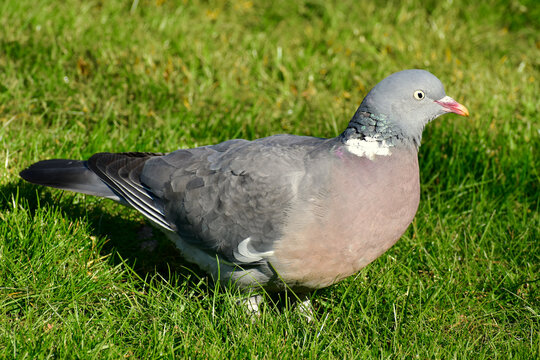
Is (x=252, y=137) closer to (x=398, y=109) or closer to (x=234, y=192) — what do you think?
(x=234, y=192)

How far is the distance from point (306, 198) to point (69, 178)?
142 cm

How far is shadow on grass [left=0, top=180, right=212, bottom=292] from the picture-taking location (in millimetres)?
3680

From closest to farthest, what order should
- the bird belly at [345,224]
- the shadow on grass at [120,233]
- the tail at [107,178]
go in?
the bird belly at [345,224] → the tail at [107,178] → the shadow on grass at [120,233]

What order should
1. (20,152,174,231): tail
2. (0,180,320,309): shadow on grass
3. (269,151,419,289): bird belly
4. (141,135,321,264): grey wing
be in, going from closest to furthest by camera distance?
1. (269,151,419,289): bird belly
2. (141,135,321,264): grey wing
3. (20,152,174,231): tail
4. (0,180,320,309): shadow on grass

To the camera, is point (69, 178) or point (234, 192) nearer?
point (234, 192)

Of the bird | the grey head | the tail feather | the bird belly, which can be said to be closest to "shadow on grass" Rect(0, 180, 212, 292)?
the tail feather

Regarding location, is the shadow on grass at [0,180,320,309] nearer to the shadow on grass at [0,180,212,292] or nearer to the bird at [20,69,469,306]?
the shadow on grass at [0,180,212,292]

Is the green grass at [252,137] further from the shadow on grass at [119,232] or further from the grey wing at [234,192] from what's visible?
the grey wing at [234,192]

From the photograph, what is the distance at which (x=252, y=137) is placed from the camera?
4.69 metres

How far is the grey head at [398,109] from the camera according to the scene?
3.03 m

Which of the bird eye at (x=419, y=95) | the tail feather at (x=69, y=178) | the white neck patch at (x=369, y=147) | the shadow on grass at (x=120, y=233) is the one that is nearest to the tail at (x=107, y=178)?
the tail feather at (x=69, y=178)

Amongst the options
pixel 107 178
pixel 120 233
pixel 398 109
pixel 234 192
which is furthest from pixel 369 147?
pixel 120 233

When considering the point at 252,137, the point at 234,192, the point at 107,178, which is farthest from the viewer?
the point at 252,137

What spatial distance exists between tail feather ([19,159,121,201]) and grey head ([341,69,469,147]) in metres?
1.41
